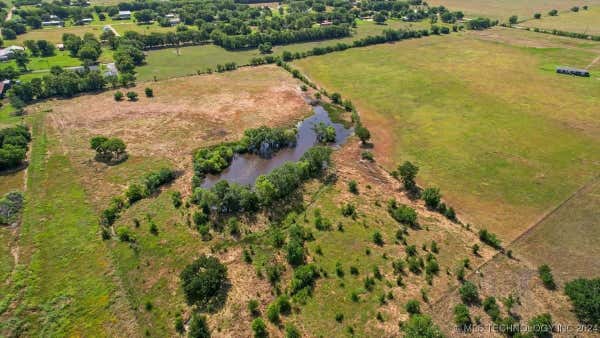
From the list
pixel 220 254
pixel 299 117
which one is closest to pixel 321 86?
pixel 299 117

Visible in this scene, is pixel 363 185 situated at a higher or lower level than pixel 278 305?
higher

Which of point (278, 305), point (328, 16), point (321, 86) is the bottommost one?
point (278, 305)

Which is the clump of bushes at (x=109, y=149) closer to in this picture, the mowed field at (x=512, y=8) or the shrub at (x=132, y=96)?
the shrub at (x=132, y=96)

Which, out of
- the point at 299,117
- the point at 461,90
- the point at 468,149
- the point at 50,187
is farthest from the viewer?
the point at 461,90

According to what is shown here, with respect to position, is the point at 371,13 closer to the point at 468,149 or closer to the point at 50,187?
the point at 468,149

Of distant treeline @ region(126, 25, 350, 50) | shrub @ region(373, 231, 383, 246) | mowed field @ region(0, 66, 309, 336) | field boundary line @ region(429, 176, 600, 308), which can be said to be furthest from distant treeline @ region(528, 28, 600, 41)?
shrub @ region(373, 231, 383, 246)

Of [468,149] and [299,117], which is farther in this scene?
[299,117]
